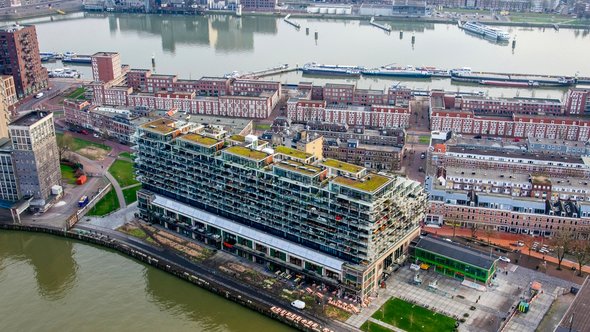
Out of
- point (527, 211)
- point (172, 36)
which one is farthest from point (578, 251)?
point (172, 36)

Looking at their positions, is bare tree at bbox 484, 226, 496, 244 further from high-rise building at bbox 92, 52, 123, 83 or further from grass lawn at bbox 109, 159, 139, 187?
high-rise building at bbox 92, 52, 123, 83

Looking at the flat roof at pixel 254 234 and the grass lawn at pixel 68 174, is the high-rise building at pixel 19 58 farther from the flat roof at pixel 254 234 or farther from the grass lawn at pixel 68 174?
the flat roof at pixel 254 234

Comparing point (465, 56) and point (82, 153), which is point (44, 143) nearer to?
point (82, 153)

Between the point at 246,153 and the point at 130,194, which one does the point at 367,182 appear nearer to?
the point at 246,153

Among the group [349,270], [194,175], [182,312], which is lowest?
[182,312]

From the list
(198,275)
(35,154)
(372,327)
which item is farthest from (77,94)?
(372,327)

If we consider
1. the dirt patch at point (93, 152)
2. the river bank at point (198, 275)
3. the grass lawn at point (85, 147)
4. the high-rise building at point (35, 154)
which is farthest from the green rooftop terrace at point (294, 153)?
the grass lawn at point (85, 147)

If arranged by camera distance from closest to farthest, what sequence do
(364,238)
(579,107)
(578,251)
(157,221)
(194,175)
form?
(364,238)
(578,251)
(194,175)
(157,221)
(579,107)

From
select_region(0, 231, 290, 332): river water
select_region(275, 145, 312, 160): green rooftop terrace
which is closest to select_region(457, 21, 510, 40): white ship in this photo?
select_region(275, 145, 312, 160): green rooftop terrace
